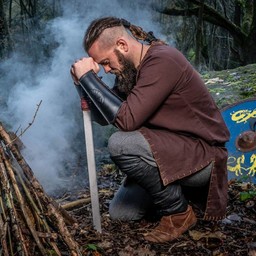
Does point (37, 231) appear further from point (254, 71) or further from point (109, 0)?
point (109, 0)

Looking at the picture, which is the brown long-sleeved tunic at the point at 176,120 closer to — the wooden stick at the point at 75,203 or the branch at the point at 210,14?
the wooden stick at the point at 75,203

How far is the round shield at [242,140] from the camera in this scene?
3902 mm

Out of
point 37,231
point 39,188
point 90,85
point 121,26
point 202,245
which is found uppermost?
point 121,26

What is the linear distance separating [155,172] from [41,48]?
5.49 metres

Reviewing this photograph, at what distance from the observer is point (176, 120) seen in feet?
8.61

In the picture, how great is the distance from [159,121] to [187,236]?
78 cm

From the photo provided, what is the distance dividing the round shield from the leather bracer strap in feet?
5.89

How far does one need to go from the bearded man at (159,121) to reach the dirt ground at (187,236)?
10cm

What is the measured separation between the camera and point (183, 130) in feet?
8.60

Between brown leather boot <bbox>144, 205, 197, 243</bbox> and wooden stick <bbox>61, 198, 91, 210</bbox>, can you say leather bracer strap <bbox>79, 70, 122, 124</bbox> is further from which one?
wooden stick <bbox>61, 198, 91, 210</bbox>

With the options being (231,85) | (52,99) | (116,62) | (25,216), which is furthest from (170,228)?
(52,99)

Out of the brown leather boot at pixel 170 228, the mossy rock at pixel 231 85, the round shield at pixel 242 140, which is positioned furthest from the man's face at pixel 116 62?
the mossy rock at pixel 231 85

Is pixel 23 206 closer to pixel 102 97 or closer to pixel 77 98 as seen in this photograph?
pixel 102 97

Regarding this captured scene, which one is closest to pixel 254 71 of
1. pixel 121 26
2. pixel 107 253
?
pixel 121 26
